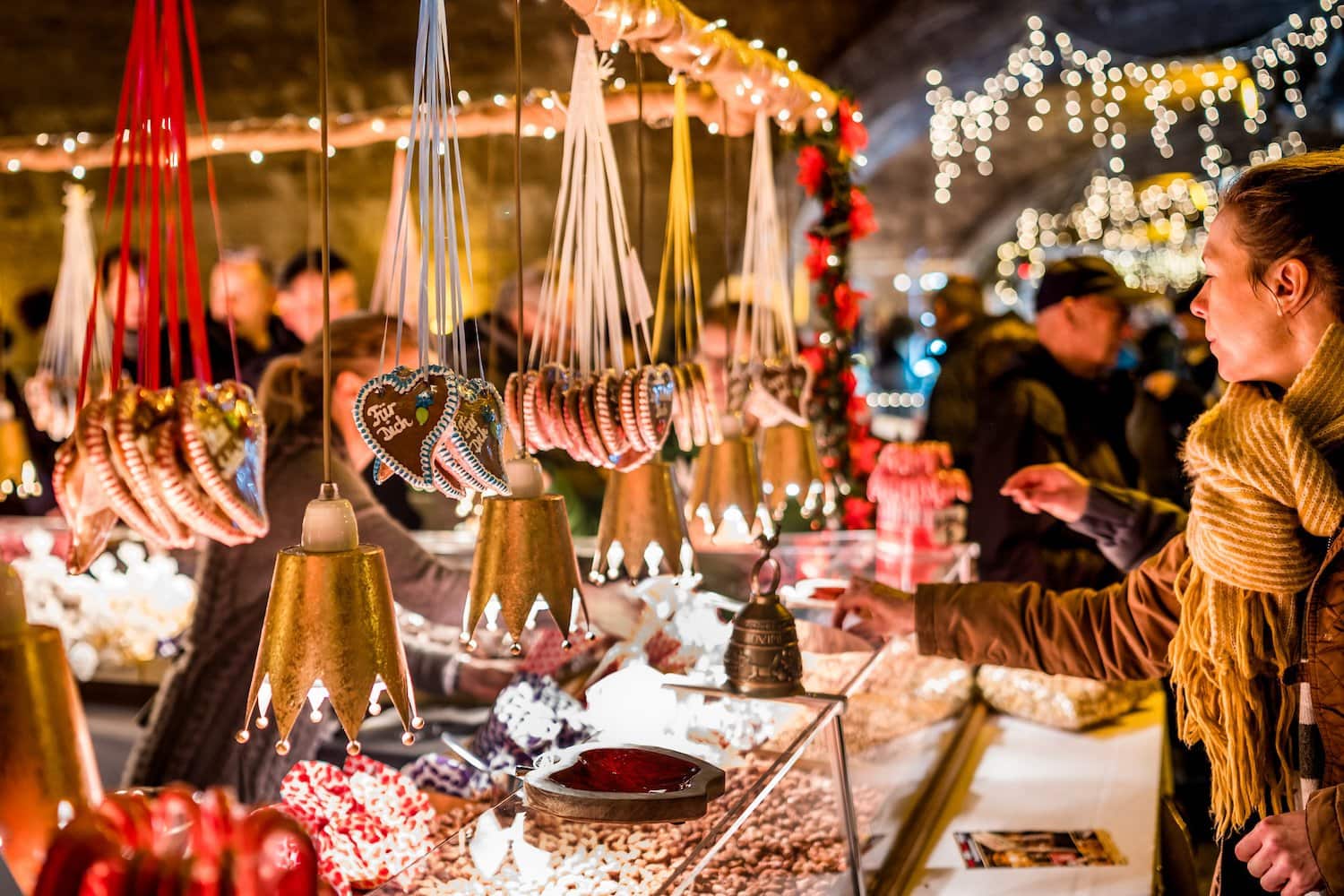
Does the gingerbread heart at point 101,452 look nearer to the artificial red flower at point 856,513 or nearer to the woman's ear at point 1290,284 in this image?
the woman's ear at point 1290,284

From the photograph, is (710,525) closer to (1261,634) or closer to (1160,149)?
(1261,634)

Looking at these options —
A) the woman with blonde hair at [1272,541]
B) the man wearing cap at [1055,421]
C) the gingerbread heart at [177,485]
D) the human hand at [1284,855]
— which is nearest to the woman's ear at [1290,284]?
the woman with blonde hair at [1272,541]

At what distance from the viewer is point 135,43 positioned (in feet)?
3.89

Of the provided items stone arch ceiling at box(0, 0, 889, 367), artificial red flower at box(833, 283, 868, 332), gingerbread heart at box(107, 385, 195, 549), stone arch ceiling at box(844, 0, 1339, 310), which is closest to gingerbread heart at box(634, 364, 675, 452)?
gingerbread heart at box(107, 385, 195, 549)

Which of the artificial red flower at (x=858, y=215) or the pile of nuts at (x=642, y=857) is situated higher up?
the artificial red flower at (x=858, y=215)

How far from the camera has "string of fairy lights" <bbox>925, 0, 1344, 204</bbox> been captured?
7828 millimetres

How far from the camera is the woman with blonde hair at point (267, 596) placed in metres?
2.45

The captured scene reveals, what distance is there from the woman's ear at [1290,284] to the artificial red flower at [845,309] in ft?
8.19

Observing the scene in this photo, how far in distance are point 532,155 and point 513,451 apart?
403cm

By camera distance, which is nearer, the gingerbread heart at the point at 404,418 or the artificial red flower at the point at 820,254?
the gingerbread heart at the point at 404,418

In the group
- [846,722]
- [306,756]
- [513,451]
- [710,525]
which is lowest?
[306,756]

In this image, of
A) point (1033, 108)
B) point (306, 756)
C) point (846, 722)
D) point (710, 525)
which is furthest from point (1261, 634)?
point (1033, 108)

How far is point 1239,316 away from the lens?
1570 mm

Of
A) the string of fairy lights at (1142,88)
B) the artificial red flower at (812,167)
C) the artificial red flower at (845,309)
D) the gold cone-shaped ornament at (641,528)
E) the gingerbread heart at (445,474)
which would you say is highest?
the string of fairy lights at (1142,88)
